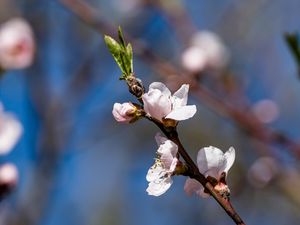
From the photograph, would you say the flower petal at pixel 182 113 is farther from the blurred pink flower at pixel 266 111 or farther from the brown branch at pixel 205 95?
the blurred pink flower at pixel 266 111

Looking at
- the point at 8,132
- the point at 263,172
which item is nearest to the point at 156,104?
the point at 8,132

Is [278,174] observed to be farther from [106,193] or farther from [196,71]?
[106,193]

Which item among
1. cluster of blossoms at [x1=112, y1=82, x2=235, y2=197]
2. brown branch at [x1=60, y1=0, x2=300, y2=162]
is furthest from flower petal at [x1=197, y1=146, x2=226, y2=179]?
brown branch at [x1=60, y1=0, x2=300, y2=162]

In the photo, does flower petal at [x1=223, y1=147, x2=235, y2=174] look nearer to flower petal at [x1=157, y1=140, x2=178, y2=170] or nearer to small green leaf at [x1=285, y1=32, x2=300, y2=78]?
flower petal at [x1=157, y1=140, x2=178, y2=170]

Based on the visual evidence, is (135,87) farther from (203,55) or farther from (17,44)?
(203,55)

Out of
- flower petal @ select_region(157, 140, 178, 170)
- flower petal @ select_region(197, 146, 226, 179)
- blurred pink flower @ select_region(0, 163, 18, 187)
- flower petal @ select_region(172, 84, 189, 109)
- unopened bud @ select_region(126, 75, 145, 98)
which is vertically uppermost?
unopened bud @ select_region(126, 75, 145, 98)

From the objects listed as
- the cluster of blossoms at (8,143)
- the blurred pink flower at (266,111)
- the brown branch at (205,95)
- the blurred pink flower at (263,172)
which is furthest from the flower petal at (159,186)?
the blurred pink flower at (266,111)
